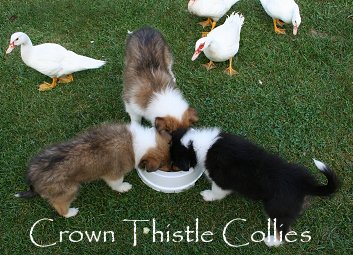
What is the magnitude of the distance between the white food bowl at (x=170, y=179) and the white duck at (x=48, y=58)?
5.35 feet

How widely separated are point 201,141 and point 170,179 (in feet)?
1.80

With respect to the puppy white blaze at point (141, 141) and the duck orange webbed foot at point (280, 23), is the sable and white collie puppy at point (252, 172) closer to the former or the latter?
the puppy white blaze at point (141, 141)

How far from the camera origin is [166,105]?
13.0ft

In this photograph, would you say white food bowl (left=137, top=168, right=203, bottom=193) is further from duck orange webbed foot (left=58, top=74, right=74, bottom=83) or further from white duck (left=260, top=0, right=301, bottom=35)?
white duck (left=260, top=0, right=301, bottom=35)

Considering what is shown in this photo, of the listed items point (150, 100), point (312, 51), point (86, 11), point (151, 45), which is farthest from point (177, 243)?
point (86, 11)

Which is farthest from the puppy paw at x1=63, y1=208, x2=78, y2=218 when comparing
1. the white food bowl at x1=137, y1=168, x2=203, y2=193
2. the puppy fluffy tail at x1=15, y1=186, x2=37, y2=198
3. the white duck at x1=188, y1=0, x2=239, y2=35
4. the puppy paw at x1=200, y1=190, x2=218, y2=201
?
the white duck at x1=188, y1=0, x2=239, y2=35

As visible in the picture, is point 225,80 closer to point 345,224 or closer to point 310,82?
point 310,82

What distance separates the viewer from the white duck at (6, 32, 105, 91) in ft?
15.2

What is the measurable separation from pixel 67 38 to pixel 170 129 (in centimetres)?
270

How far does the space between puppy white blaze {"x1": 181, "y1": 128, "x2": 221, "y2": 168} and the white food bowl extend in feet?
0.79

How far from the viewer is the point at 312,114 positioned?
187 inches

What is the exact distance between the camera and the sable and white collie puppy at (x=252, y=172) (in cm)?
325

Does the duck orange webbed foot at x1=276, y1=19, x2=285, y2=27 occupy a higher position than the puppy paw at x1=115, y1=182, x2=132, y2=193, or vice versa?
the duck orange webbed foot at x1=276, y1=19, x2=285, y2=27

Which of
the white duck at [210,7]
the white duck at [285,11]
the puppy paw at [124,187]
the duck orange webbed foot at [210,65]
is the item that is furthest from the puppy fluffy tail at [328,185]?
the white duck at [210,7]
